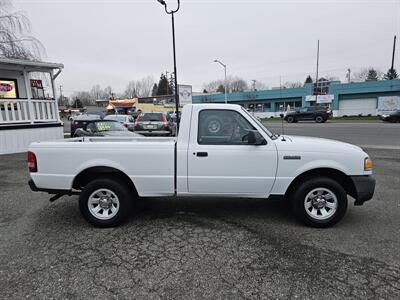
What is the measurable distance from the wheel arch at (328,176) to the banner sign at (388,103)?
46.7 metres

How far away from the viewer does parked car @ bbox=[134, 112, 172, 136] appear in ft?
44.4

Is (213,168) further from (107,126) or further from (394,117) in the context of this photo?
(394,117)

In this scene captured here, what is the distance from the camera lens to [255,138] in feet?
12.2

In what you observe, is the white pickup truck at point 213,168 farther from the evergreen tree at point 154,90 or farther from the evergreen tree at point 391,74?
the evergreen tree at point 154,90

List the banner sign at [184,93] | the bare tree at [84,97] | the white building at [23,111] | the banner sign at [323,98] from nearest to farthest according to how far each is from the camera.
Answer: the white building at [23,111] → the banner sign at [184,93] → the banner sign at [323,98] → the bare tree at [84,97]

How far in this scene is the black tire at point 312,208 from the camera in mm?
3814

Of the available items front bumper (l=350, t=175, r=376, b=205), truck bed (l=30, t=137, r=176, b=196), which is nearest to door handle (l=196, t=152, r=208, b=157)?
truck bed (l=30, t=137, r=176, b=196)

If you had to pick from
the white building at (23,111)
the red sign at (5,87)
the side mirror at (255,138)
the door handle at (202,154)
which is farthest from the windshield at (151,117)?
the side mirror at (255,138)

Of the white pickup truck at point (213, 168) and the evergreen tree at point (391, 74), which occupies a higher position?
the evergreen tree at point (391, 74)

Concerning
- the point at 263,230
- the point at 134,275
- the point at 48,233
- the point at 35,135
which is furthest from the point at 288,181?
the point at 35,135

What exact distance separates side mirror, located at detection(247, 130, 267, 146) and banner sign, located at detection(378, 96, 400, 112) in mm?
47597

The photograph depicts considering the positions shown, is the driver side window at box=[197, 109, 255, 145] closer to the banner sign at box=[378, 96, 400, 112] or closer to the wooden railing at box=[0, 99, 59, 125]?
the wooden railing at box=[0, 99, 59, 125]

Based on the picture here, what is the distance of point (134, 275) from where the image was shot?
2865mm

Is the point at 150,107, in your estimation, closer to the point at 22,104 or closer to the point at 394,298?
the point at 22,104
